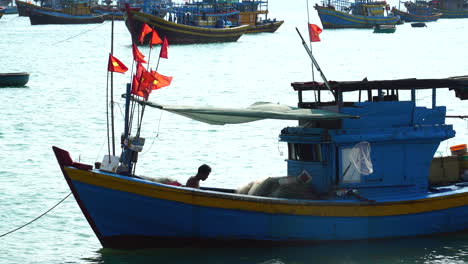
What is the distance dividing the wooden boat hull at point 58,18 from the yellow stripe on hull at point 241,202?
133 metres

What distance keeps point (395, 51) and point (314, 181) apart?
7469cm

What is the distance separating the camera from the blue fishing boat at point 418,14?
158625 millimetres

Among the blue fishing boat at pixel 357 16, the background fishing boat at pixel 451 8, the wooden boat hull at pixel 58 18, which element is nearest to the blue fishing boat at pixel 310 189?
the blue fishing boat at pixel 357 16

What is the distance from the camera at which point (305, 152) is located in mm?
15562

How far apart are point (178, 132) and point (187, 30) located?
193 feet

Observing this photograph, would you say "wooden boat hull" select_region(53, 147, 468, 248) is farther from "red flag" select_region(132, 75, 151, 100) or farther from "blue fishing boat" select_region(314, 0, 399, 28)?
"blue fishing boat" select_region(314, 0, 399, 28)

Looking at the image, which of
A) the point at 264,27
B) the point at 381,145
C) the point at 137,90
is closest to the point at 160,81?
the point at 137,90

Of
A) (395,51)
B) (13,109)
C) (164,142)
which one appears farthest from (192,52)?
(164,142)

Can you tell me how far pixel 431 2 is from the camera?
17212 cm

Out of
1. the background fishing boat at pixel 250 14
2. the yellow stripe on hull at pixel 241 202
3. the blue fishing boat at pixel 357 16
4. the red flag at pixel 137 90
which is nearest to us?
the yellow stripe on hull at pixel 241 202

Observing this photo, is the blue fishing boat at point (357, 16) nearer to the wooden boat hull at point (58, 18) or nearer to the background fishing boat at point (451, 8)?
the background fishing boat at point (451, 8)

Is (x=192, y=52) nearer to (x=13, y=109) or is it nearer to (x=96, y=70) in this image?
(x=96, y=70)

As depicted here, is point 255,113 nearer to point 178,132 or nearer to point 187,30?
point 178,132

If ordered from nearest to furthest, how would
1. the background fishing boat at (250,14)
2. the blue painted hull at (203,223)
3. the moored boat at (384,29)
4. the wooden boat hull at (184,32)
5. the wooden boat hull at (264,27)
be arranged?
the blue painted hull at (203,223) < the wooden boat hull at (184,32) < the background fishing boat at (250,14) < the wooden boat hull at (264,27) < the moored boat at (384,29)
